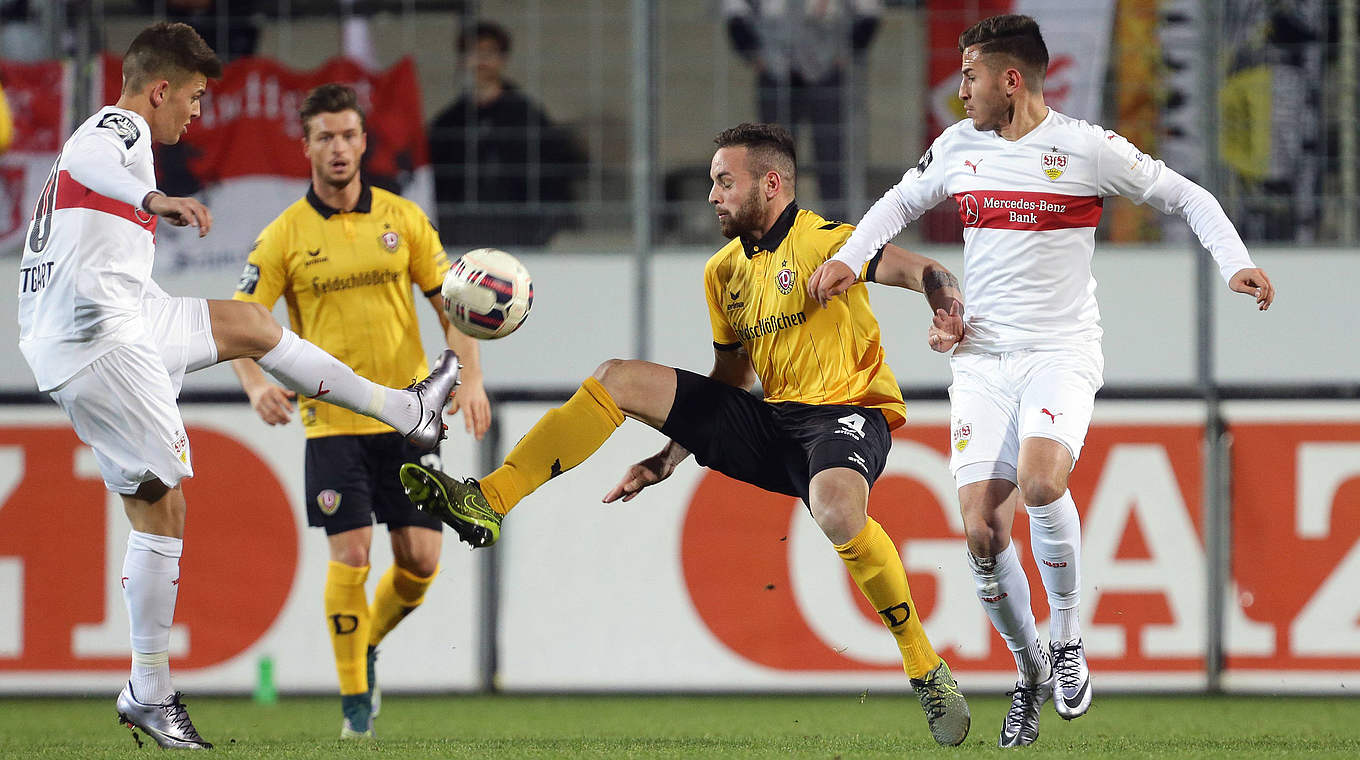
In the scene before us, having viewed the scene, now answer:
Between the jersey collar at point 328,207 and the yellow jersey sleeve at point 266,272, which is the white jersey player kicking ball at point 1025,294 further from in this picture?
the yellow jersey sleeve at point 266,272

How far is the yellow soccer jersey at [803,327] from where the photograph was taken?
15.6 feet

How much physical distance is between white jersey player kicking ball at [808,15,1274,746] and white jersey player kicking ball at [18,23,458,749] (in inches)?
62.8

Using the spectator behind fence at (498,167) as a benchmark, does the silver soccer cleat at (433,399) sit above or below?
below

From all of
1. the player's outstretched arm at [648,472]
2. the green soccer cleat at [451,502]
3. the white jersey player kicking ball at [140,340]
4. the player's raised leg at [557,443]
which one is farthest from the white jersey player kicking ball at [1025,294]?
the white jersey player kicking ball at [140,340]

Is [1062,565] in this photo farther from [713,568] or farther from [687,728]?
[713,568]

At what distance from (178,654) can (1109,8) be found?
5888 millimetres

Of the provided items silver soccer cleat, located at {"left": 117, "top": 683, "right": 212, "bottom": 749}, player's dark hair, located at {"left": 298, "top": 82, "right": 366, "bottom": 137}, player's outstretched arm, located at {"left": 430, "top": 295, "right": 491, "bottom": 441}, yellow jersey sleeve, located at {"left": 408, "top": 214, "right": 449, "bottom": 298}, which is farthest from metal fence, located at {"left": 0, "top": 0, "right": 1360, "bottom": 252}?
silver soccer cleat, located at {"left": 117, "top": 683, "right": 212, "bottom": 749}

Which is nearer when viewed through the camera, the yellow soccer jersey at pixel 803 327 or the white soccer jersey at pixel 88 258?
the white soccer jersey at pixel 88 258

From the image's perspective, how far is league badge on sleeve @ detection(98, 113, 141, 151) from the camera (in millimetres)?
4387

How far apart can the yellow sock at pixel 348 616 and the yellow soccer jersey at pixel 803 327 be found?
164cm

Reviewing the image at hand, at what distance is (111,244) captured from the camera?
4402 millimetres

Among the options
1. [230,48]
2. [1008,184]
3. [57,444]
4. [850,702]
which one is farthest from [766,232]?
[230,48]

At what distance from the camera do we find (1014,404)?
15.4 ft

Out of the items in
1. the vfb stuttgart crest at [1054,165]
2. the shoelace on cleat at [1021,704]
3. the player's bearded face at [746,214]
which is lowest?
the shoelace on cleat at [1021,704]
